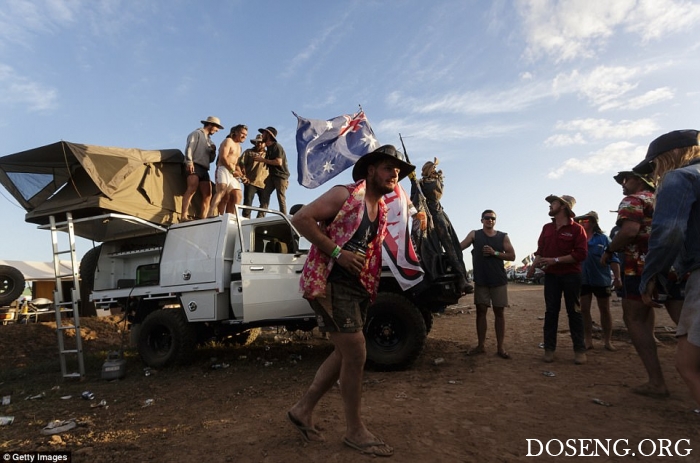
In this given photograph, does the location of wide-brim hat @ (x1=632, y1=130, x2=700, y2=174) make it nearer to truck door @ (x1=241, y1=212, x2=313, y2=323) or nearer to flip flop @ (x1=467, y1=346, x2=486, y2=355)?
flip flop @ (x1=467, y1=346, x2=486, y2=355)

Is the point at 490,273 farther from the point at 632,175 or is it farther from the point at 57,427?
the point at 57,427

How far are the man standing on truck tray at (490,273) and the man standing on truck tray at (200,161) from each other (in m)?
4.30

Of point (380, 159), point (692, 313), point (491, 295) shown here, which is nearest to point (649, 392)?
point (692, 313)

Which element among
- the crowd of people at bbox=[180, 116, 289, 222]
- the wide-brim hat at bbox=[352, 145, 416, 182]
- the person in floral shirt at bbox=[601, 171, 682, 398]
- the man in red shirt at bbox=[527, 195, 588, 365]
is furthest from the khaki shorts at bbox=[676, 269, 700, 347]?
the crowd of people at bbox=[180, 116, 289, 222]

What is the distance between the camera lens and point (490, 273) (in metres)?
5.48

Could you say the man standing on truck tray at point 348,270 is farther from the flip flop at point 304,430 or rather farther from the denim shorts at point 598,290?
the denim shorts at point 598,290

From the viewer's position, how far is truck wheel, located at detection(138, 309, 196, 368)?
567 centimetres

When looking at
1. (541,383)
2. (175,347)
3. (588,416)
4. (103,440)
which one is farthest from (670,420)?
(175,347)

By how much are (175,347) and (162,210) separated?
2108 millimetres

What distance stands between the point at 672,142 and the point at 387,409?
279cm

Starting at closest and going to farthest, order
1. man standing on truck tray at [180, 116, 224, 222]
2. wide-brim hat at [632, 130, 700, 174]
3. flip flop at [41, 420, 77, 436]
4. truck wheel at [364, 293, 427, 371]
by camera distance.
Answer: wide-brim hat at [632, 130, 700, 174] < flip flop at [41, 420, 77, 436] < truck wheel at [364, 293, 427, 371] < man standing on truck tray at [180, 116, 224, 222]

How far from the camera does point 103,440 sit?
3.16 metres

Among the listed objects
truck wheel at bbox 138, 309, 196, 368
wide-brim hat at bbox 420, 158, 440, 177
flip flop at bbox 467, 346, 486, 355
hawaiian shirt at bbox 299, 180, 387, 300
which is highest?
wide-brim hat at bbox 420, 158, 440, 177

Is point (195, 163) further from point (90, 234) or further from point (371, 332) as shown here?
point (371, 332)
